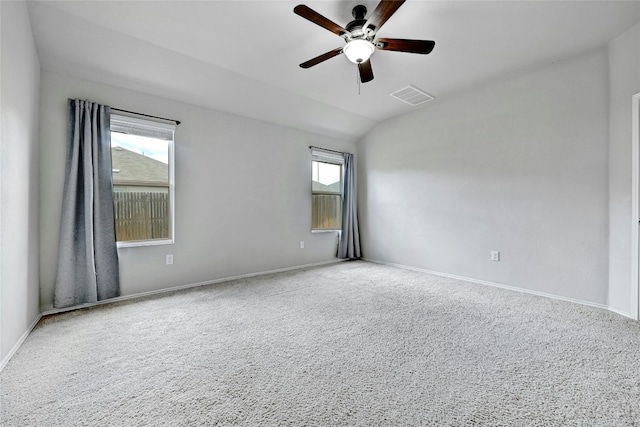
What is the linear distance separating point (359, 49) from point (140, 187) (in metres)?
2.82

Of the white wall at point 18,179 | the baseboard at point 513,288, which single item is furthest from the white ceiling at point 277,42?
the baseboard at point 513,288

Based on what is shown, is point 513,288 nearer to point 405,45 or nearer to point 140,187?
point 405,45

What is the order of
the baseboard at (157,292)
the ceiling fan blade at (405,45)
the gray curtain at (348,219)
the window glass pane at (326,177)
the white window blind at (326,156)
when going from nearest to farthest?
the ceiling fan blade at (405,45) → the baseboard at (157,292) → the white window blind at (326,156) → the window glass pane at (326,177) → the gray curtain at (348,219)

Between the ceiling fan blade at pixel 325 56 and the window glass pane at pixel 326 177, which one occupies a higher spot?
the ceiling fan blade at pixel 325 56

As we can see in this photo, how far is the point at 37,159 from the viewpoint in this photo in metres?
2.47

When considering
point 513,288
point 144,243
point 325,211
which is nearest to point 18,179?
point 144,243

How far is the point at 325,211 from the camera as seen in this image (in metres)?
5.00

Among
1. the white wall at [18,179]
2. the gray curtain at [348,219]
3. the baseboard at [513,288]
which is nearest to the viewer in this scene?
the white wall at [18,179]

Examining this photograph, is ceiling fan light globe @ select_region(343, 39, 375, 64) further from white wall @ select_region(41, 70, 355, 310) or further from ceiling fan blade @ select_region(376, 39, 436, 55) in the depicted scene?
white wall @ select_region(41, 70, 355, 310)

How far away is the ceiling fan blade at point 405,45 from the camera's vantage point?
2.08 m

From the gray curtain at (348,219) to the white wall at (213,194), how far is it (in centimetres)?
35

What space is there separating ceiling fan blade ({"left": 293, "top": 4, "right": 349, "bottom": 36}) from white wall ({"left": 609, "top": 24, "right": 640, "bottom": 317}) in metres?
2.69

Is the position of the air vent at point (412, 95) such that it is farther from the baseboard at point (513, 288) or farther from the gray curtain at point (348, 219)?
the baseboard at point (513, 288)

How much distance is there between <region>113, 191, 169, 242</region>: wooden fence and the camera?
9.79 feet
